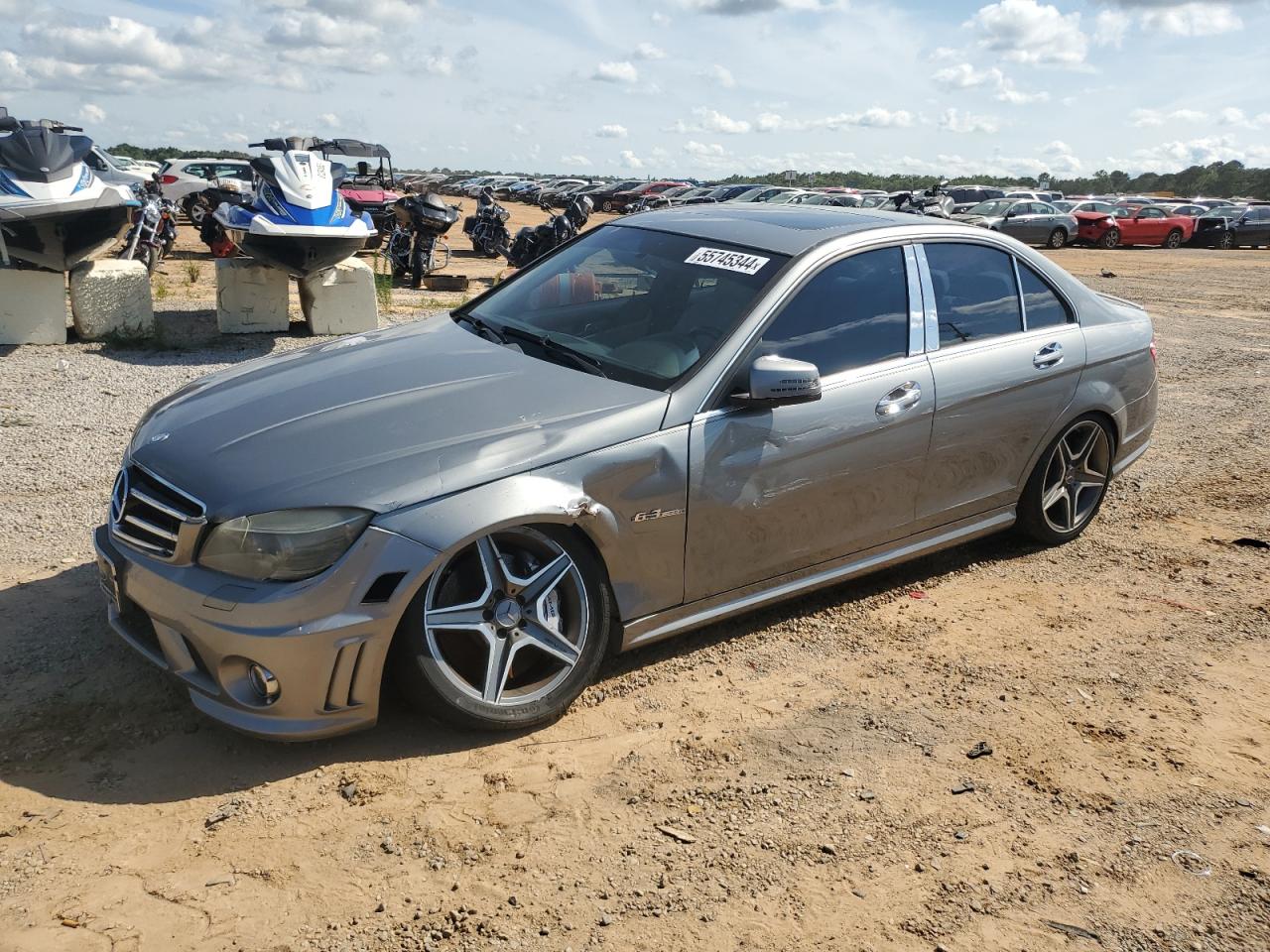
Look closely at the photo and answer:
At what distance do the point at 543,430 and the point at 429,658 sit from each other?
81 centimetres

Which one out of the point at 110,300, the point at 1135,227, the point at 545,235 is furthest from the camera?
the point at 1135,227

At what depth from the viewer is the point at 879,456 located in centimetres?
420

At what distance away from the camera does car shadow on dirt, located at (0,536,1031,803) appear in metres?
3.13

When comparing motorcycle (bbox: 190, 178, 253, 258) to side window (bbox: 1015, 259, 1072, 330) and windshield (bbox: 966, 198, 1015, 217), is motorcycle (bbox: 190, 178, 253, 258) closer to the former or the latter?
side window (bbox: 1015, 259, 1072, 330)

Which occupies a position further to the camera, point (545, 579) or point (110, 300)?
point (110, 300)

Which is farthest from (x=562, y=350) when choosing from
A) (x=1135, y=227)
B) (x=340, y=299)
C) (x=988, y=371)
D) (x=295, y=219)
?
(x=1135, y=227)

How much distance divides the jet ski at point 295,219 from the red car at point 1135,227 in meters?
27.3

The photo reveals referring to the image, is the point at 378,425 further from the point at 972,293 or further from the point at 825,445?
the point at 972,293

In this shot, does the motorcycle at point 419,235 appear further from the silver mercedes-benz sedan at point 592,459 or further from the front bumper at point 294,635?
the front bumper at point 294,635

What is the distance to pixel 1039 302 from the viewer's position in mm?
5043

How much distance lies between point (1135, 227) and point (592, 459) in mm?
33852

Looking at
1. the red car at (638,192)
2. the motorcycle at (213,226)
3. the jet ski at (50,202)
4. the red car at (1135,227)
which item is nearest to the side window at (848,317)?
the jet ski at (50,202)

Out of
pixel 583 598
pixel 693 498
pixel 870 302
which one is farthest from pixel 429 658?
pixel 870 302

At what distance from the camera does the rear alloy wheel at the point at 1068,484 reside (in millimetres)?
5082
